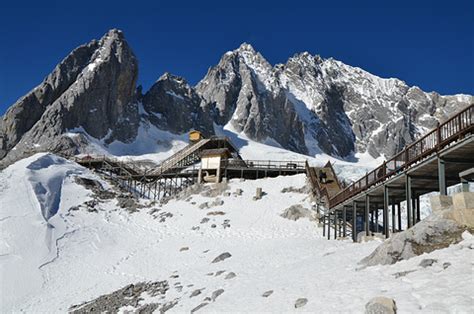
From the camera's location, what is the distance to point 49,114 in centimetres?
10388

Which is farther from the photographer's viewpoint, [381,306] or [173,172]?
[173,172]

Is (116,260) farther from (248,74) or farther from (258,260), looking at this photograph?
Answer: (248,74)

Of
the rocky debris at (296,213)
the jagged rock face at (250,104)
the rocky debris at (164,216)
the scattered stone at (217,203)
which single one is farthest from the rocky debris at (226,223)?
the jagged rock face at (250,104)

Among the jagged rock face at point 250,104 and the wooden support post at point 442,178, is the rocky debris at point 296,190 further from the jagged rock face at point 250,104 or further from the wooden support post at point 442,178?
the jagged rock face at point 250,104

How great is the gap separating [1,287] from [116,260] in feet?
25.5

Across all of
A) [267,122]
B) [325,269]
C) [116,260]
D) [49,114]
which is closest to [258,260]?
[325,269]

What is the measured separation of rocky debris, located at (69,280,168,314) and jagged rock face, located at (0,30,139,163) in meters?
75.8

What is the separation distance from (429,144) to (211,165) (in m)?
38.1

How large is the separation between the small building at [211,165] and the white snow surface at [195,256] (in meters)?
6.72

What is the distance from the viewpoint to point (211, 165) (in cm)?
5506

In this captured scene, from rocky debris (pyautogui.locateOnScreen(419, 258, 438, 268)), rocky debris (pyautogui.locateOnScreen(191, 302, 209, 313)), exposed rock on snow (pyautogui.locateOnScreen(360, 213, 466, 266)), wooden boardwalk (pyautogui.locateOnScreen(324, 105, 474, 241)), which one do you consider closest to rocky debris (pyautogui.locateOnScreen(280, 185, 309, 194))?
wooden boardwalk (pyautogui.locateOnScreen(324, 105, 474, 241))

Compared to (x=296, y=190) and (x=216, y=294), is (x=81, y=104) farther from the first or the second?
(x=216, y=294)

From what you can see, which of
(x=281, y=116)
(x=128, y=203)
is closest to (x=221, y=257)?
(x=128, y=203)

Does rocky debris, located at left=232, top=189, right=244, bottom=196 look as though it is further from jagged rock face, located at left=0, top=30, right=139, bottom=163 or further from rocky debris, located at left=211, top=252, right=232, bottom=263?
jagged rock face, located at left=0, top=30, right=139, bottom=163
